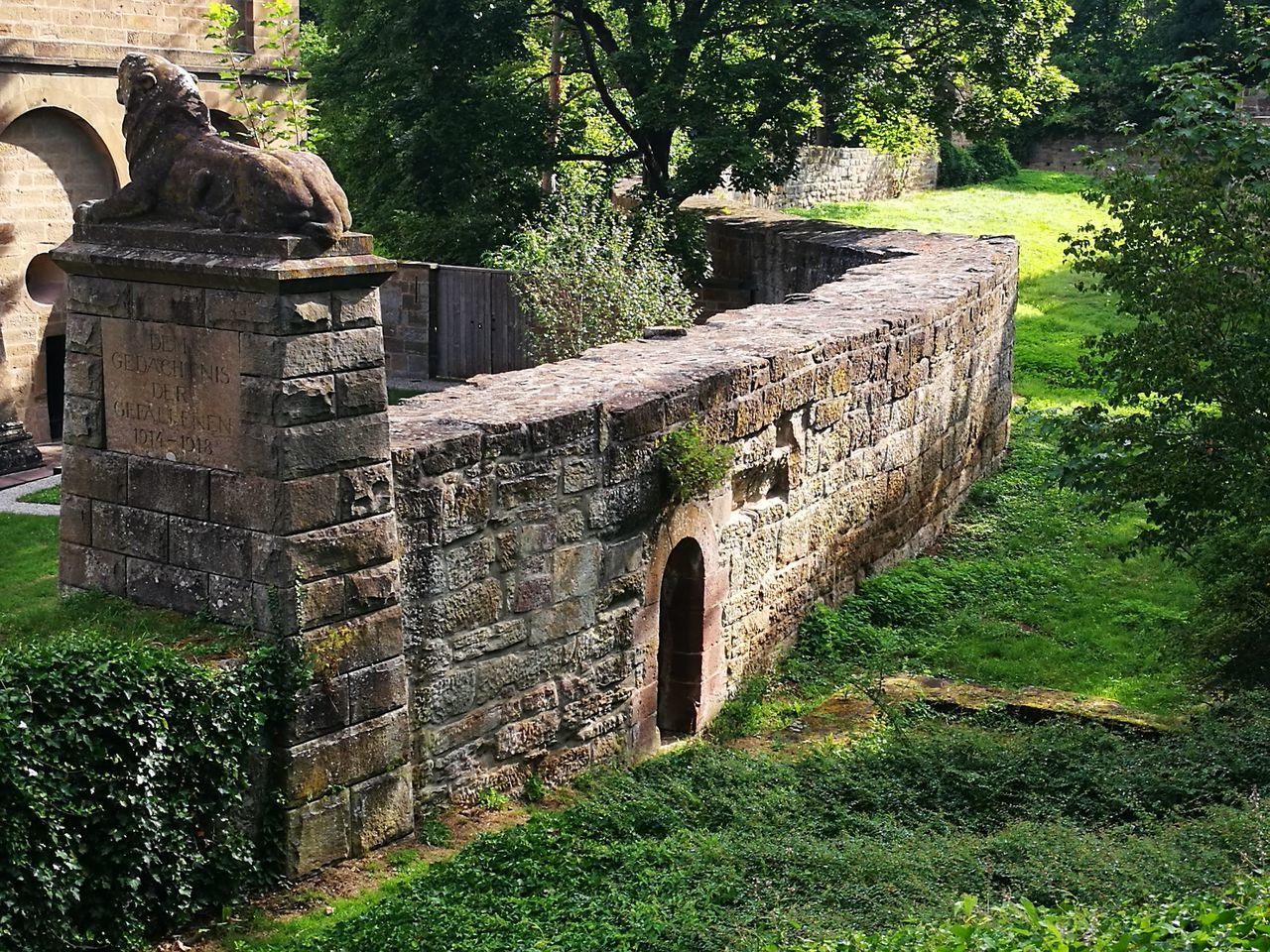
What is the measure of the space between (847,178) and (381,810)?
26074 mm

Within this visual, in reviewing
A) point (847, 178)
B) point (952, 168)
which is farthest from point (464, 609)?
point (952, 168)

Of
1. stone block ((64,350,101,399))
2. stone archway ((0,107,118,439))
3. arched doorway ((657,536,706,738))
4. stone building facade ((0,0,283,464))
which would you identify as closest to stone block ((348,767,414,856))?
stone block ((64,350,101,399))

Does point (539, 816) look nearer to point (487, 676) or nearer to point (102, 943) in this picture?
point (487, 676)

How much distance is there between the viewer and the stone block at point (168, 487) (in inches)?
264

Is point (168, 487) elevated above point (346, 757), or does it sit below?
above

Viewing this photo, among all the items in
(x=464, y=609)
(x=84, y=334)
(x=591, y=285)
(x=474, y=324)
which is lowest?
(x=464, y=609)

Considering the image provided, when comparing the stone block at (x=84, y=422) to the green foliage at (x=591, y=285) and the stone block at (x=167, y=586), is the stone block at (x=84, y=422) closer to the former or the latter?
the stone block at (x=167, y=586)

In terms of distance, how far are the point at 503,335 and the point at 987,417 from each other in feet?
19.3

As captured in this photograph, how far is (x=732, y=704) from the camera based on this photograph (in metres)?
9.62

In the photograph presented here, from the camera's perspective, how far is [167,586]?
22.5 ft

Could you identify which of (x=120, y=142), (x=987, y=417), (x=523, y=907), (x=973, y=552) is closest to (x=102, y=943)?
(x=523, y=907)

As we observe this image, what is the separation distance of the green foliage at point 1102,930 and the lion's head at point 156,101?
13.9 ft

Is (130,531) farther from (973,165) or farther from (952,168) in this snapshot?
(973,165)

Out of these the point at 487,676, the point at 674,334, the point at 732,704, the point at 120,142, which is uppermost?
the point at 120,142
